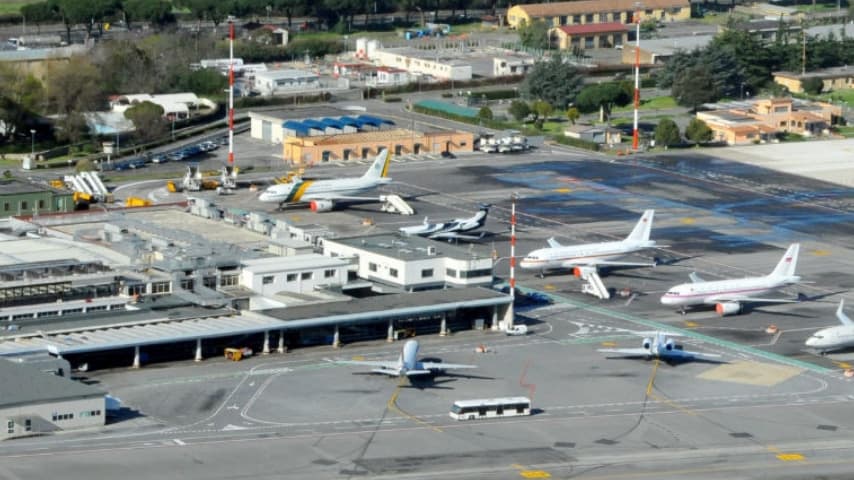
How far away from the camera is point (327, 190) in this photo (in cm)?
18100

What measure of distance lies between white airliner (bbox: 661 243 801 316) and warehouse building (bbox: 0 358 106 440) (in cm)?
4795

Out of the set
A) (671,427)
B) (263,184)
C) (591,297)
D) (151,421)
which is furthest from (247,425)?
(263,184)

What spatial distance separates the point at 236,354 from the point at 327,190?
57118 millimetres

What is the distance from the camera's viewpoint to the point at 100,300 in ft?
426

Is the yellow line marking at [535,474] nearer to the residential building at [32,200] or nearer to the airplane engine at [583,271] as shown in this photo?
the airplane engine at [583,271]

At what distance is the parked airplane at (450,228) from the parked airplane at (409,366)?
39400 mm

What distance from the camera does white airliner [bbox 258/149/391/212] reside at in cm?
17938

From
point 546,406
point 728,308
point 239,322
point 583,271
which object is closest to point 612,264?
point 583,271

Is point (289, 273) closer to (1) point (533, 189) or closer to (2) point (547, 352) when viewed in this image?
(2) point (547, 352)

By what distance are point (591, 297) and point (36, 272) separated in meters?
42.6

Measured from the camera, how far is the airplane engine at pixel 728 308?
5517 inches

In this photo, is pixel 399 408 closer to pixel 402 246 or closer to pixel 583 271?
pixel 402 246

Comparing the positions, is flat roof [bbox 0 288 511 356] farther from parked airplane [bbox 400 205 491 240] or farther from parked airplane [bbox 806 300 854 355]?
parked airplane [bbox 400 205 491 240]

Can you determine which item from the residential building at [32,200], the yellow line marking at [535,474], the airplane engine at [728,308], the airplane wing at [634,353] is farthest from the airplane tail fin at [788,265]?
the residential building at [32,200]
